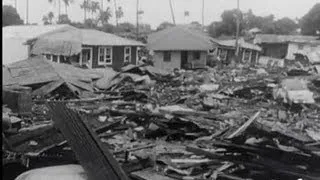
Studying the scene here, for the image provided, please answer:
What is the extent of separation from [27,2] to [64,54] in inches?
1686

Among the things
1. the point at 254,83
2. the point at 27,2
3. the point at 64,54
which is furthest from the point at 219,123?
the point at 27,2

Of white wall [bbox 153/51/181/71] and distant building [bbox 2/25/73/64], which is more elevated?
distant building [bbox 2/25/73/64]

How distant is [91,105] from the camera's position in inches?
704

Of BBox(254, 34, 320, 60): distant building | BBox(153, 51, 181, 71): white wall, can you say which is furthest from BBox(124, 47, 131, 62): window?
BBox(254, 34, 320, 60): distant building

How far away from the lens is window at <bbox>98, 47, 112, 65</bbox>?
104 feet

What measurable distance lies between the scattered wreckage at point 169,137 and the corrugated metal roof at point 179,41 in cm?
1918

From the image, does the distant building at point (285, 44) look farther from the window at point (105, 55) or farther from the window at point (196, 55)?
the window at point (105, 55)

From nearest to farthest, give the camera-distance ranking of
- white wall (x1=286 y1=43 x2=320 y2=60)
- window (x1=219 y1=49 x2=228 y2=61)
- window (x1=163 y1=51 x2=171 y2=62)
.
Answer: window (x1=163 y1=51 x2=171 y2=62)
window (x1=219 y1=49 x2=228 y2=61)
white wall (x1=286 y1=43 x2=320 y2=60)

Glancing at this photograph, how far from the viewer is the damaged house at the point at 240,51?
47.6 meters

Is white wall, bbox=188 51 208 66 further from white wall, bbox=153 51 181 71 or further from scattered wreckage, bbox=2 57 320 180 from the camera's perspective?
scattered wreckage, bbox=2 57 320 180

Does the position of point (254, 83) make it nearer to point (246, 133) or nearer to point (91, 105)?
point (91, 105)

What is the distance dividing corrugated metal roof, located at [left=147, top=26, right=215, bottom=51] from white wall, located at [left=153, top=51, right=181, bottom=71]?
724mm

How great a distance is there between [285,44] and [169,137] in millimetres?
50575

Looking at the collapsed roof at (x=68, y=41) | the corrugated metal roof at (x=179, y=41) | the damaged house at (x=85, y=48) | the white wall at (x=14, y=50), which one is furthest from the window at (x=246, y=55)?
the white wall at (x=14, y=50)
